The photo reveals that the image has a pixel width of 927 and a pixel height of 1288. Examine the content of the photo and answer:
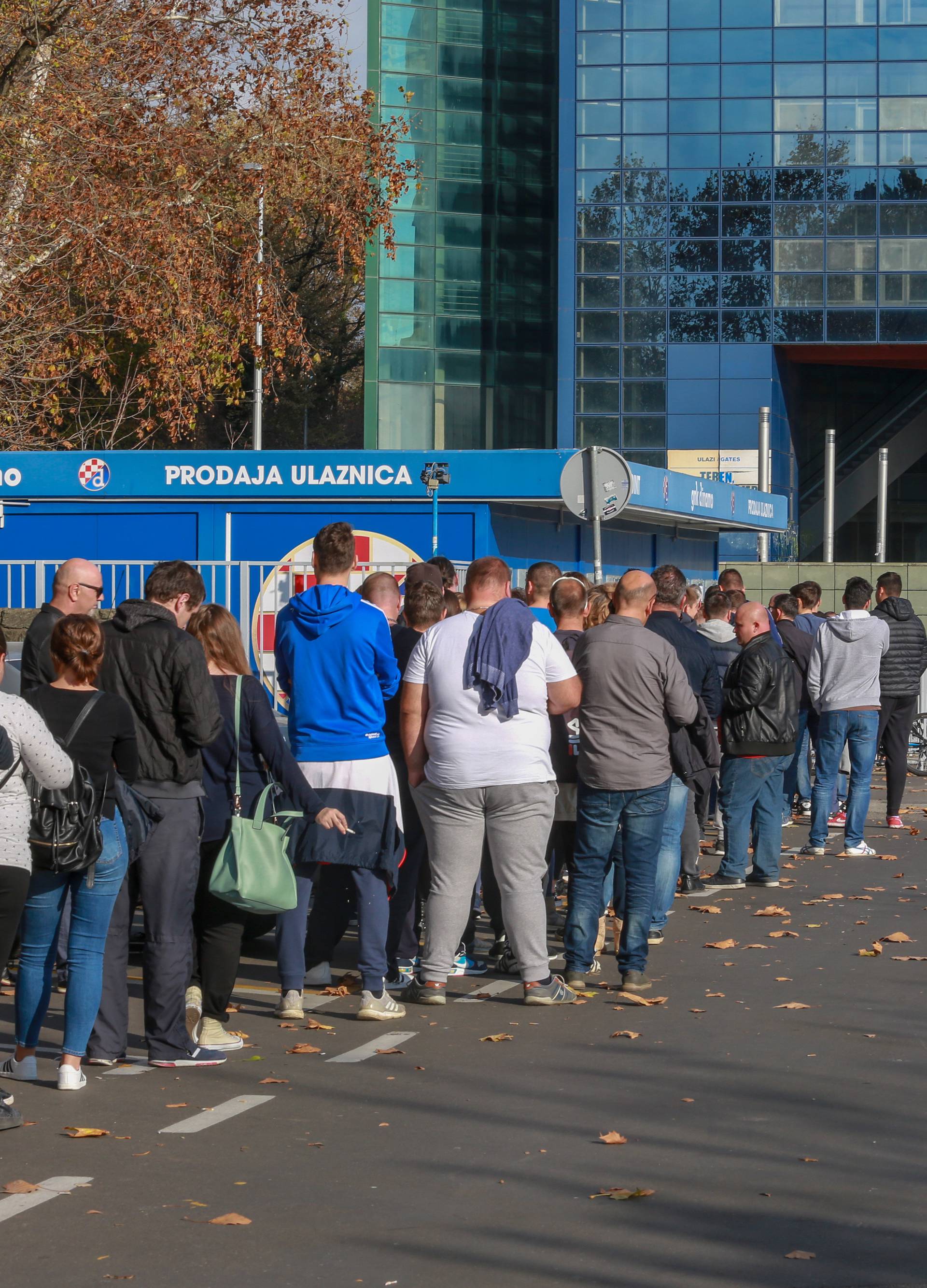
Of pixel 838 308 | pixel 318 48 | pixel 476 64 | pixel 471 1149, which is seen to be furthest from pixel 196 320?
pixel 476 64

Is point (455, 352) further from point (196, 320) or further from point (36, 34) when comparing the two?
point (36, 34)

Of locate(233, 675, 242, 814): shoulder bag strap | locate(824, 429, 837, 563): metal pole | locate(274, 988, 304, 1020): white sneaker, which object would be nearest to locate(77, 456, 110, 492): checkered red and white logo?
locate(274, 988, 304, 1020): white sneaker

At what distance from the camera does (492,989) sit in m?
8.55

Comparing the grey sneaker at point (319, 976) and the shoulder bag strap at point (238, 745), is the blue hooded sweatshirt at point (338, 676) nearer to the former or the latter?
the shoulder bag strap at point (238, 745)

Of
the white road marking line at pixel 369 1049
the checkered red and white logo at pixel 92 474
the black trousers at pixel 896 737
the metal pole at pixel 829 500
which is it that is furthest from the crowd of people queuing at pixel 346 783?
the metal pole at pixel 829 500

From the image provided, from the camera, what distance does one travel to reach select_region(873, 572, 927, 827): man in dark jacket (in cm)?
1464

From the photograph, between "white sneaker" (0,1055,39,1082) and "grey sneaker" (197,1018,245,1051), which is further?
"grey sneaker" (197,1018,245,1051)

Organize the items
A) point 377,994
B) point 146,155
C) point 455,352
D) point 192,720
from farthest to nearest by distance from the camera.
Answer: point 455,352 → point 146,155 → point 377,994 → point 192,720

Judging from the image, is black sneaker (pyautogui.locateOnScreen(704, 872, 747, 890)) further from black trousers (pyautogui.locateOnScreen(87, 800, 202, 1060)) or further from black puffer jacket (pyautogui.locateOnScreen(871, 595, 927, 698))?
black trousers (pyautogui.locateOnScreen(87, 800, 202, 1060))

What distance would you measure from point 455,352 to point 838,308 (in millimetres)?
12063

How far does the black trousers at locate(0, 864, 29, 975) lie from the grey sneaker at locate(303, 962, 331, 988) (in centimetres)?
275

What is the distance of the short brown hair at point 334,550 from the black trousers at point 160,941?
1423mm

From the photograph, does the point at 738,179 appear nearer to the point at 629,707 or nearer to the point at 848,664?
the point at 848,664

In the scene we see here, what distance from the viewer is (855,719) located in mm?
13680
